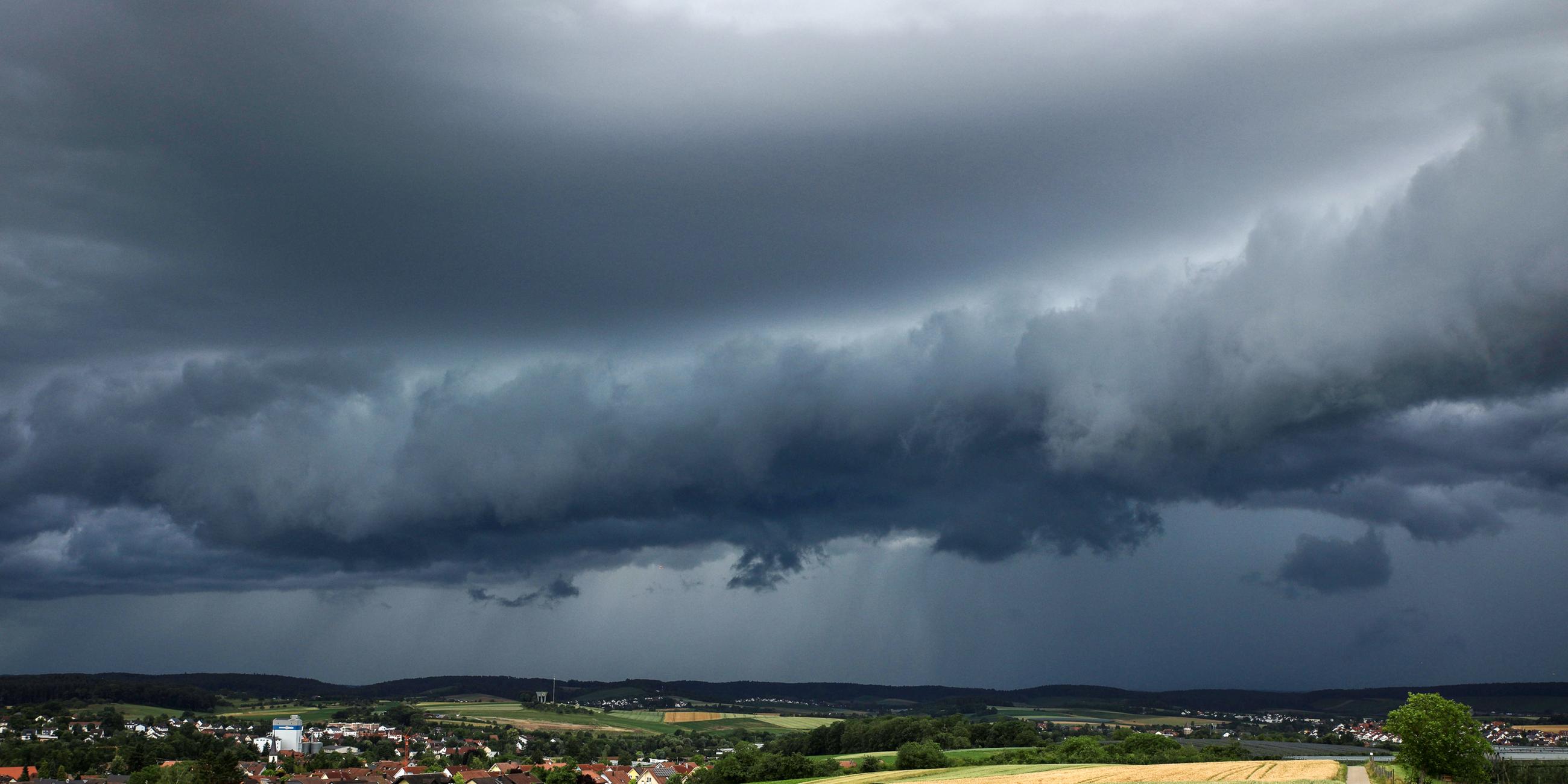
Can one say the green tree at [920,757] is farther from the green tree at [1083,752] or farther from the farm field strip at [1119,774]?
the green tree at [1083,752]

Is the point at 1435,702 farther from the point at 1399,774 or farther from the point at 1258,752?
the point at 1258,752

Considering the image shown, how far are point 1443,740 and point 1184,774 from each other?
58.1ft

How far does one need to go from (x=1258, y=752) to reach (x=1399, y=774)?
50.5 m

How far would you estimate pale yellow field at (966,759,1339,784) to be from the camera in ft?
265

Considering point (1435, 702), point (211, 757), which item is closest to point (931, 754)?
point (1435, 702)

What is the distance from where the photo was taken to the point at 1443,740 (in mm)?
84750

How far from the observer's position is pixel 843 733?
168 meters

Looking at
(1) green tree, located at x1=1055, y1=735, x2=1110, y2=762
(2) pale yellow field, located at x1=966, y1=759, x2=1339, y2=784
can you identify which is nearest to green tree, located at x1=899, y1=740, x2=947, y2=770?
A: (1) green tree, located at x1=1055, y1=735, x2=1110, y2=762

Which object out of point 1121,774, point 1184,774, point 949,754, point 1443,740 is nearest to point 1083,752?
point 949,754

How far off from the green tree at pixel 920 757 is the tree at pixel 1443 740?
45.6 metres

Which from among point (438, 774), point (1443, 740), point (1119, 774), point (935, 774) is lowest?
point (438, 774)

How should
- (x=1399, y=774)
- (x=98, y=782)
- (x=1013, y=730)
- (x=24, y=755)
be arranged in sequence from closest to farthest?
1. (x=1399, y=774)
2. (x=98, y=782)
3. (x=1013, y=730)
4. (x=24, y=755)

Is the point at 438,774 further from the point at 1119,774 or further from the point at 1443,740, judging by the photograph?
the point at 1443,740

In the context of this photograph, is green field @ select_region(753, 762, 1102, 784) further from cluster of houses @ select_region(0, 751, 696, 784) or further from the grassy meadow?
cluster of houses @ select_region(0, 751, 696, 784)
